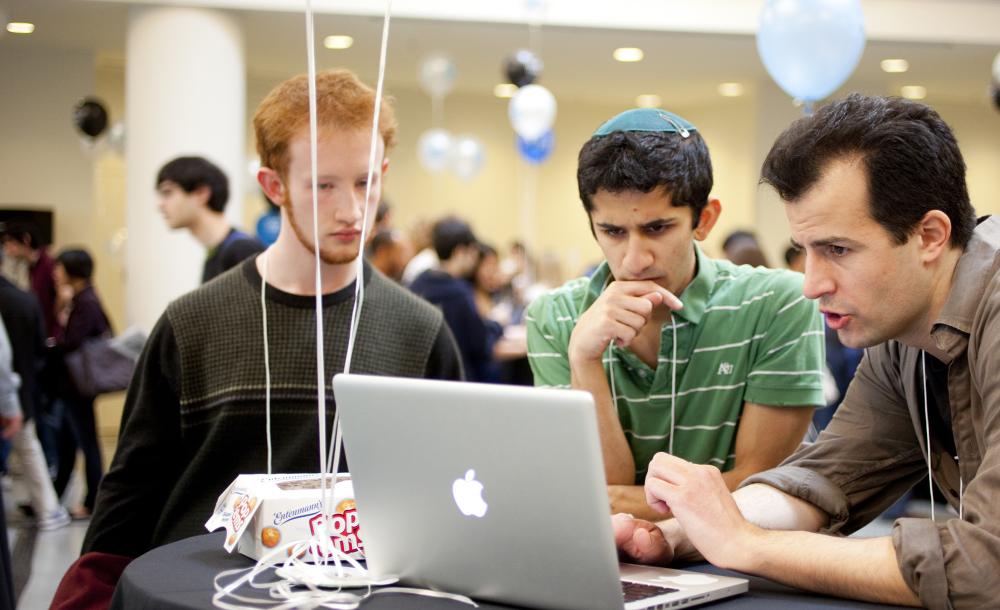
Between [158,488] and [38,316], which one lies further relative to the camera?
[38,316]

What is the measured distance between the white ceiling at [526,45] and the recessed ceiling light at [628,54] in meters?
0.08

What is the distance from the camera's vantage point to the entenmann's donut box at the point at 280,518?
1.58 meters

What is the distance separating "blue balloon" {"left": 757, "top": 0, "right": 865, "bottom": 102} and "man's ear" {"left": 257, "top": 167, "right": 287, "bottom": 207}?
3.84 metres

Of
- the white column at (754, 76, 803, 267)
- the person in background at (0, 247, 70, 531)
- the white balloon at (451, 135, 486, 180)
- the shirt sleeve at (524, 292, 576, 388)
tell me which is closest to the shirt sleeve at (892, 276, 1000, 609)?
the shirt sleeve at (524, 292, 576, 388)

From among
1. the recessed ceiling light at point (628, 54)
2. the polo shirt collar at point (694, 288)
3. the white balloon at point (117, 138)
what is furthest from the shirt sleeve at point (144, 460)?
the recessed ceiling light at point (628, 54)

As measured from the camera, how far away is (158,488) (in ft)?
7.14

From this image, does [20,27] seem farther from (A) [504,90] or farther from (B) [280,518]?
(B) [280,518]

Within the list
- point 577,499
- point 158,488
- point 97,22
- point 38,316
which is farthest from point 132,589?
point 97,22

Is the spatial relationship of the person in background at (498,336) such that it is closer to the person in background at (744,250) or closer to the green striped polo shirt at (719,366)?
the person in background at (744,250)

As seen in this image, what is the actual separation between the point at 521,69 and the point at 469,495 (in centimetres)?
762

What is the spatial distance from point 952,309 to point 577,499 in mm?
607

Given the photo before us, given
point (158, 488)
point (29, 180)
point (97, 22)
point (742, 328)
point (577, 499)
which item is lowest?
point (158, 488)

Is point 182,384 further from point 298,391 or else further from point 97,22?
point 97,22

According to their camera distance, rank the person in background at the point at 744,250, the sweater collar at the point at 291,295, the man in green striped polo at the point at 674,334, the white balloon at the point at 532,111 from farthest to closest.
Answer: the white balloon at the point at 532,111 → the person in background at the point at 744,250 → the sweater collar at the point at 291,295 → the man in green striped polo at the point at 674,334
